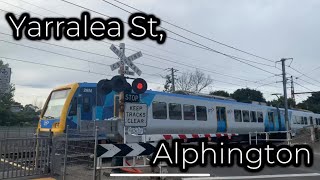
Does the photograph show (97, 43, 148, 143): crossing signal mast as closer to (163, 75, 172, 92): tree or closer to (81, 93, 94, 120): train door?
(81, 93, 94, 120): train door

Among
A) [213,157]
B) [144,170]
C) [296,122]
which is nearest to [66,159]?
[144,170]

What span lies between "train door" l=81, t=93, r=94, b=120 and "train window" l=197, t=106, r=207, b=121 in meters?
6.62

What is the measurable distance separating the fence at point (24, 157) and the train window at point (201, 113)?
453 inches

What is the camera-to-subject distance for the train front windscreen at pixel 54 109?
16156 mm

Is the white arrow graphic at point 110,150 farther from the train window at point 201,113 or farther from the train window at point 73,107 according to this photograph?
the train window at point 201,113

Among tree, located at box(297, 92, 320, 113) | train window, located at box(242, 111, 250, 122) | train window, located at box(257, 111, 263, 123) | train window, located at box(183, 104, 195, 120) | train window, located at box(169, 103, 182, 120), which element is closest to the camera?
train window, located at box(169, 103, 182, 120)

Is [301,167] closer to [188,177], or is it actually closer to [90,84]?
[188,177]

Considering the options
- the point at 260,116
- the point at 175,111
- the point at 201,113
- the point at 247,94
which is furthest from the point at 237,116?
the point at 247,94

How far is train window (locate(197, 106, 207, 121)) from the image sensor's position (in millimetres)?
20312

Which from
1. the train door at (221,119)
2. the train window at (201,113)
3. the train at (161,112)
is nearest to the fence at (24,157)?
the train at (161,112)

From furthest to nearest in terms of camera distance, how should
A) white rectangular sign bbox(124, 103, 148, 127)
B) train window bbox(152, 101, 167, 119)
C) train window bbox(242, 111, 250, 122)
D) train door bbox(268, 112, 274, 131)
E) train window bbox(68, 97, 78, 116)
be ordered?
train door bbox(268, 112, 274, 131)
train window bbox(242, 111, 250, 122)
train window bbox(152, 101, 167, 119)
train window bbox(68, 97, 78, 116)
white rectangular sign bbox(124, 103, 148, 127)

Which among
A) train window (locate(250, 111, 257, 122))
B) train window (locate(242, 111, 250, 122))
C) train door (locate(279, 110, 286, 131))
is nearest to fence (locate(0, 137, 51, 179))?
train window (locate(242, 111, 250, 122))

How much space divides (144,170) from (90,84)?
6.77 m

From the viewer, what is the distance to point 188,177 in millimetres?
10414
